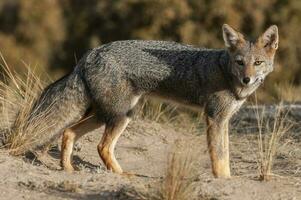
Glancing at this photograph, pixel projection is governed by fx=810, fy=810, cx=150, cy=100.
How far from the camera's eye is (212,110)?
7.84m

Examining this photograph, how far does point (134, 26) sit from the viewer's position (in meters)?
21.3

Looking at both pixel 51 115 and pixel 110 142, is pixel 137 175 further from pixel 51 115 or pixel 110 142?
pixel 51 115

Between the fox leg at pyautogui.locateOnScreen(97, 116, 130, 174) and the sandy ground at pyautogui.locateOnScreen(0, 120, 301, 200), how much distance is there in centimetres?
15

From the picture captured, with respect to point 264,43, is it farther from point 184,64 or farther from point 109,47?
point 109,47

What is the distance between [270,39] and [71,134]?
2184 mm

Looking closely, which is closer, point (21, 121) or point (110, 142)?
point (110, 142)

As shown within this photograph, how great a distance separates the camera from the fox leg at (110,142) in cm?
788

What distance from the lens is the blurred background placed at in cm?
2038

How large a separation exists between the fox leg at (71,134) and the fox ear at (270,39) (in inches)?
71.2

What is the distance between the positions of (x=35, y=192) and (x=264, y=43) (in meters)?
2.82

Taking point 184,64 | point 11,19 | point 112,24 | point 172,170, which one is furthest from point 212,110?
point 11,19

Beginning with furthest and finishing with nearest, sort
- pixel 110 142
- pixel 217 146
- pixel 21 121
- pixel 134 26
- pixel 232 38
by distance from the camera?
pixel 134 26
pixel 21 121
pixel 232 38
pixel 110 142
pixel 217 146

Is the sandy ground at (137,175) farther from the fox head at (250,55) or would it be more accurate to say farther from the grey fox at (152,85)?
the fox head at (250,55)

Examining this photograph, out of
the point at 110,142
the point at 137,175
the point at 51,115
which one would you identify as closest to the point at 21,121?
the point at 51,115
